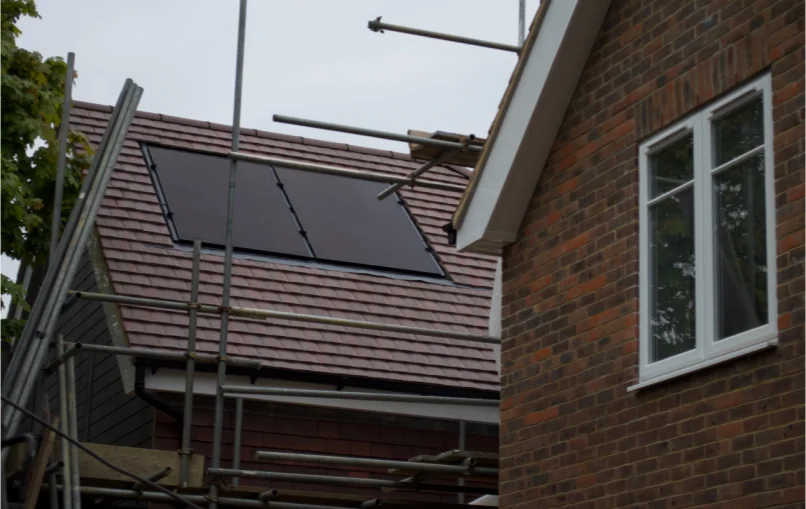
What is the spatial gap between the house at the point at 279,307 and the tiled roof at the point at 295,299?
20 millimetres

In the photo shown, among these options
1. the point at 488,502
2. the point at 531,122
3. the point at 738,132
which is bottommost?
the point at 488,502

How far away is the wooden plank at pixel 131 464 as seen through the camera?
10516 millimetres

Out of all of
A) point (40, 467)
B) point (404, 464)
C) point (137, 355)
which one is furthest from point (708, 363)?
point (137, 355)

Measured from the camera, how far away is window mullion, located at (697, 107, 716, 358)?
695cm

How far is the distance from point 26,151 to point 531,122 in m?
5.75

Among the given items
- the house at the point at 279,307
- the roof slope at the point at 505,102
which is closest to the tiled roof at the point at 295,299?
the house at the point at 279,307

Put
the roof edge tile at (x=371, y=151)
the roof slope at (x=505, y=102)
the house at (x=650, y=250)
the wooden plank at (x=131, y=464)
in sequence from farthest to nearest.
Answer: the roof edge tile at (x=371, y=151) → the wooden plank at (x=131, y=464) → the roof slope at (x=505, y=102) → the house at (x=650, y=250)

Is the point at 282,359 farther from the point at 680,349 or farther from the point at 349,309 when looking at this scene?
the point at 680,349

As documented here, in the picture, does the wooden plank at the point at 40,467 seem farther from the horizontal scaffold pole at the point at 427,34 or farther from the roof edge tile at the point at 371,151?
the roof edge tile at the point at 371,151

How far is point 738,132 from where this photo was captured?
707cm

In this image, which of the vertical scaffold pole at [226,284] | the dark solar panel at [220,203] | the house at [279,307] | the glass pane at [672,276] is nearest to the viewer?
the glass pane at [672,276]

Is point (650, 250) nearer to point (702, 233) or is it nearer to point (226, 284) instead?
point (702, 233)

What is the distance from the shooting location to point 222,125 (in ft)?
54.3

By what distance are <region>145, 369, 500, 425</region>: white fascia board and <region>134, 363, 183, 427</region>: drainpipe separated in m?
0.07
